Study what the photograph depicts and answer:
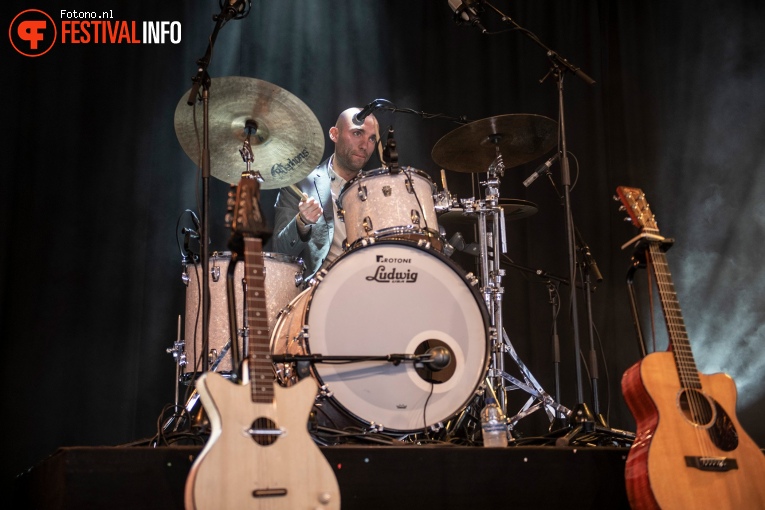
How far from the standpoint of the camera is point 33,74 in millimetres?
4816

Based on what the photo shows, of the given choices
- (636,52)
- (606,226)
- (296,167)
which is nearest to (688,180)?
(606,226)

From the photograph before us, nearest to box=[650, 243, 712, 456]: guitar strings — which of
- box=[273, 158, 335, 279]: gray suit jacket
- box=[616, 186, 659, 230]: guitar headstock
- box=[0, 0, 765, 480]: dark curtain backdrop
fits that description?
box=[616, 186, 659, 230]: guitar headstock

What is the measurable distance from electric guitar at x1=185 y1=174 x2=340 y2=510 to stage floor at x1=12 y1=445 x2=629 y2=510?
0.37 m

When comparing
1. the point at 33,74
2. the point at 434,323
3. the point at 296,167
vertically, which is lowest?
the point at 434,323

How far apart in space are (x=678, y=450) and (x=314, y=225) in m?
2.55

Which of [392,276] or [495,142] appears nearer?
[392,276]

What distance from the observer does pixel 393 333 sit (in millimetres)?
3266

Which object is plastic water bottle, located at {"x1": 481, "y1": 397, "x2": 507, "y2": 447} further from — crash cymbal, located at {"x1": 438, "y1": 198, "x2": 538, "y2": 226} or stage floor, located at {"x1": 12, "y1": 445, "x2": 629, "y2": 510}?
crash cymbal, located at {"x1": 438, "y1": 198, "x2": 538, "y2": 226}

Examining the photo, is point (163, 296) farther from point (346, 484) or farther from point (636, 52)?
point (636, 52)

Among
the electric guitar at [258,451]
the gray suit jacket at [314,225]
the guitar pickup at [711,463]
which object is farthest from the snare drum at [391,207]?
the guitar pickup at [711,463]

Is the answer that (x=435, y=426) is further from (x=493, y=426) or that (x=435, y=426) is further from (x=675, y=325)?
(x=675, y=325)

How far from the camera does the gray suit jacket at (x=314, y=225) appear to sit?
14.6 ft

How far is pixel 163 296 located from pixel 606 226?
288 centimetres

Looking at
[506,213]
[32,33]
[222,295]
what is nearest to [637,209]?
[506,213]
